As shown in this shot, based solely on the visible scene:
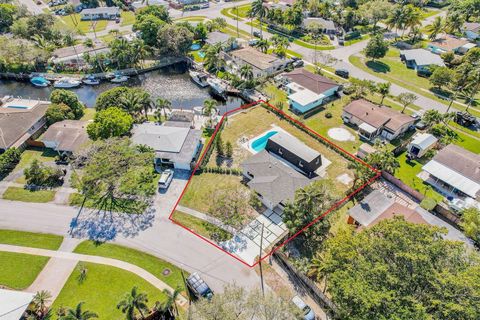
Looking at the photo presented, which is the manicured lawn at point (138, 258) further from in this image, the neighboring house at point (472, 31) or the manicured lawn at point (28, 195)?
the neighboring house at point (472, 31)

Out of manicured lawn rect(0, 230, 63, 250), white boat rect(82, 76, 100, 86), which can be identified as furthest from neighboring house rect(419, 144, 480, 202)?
white boat rect(82, 76, 100, 86)

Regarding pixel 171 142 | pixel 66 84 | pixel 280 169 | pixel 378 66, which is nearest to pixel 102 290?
pixel 171 142

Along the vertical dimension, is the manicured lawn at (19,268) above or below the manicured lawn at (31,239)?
below

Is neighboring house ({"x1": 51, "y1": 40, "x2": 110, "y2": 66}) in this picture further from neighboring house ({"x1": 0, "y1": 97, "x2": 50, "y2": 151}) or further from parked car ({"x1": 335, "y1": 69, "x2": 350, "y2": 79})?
parked car ({"x1": 335, "y1": 69, "x2": 350, "y2": 79})

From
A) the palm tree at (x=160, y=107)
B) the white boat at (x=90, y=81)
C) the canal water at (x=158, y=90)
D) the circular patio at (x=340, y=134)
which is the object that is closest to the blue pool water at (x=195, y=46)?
the canal water at (x=158, y=90)

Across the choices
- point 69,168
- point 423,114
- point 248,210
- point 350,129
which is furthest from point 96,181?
point 423,114
